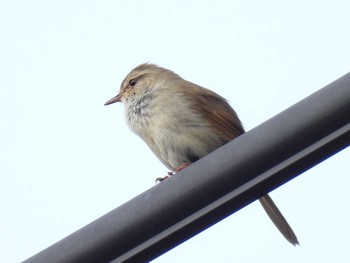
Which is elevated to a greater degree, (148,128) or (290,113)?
(148,128)

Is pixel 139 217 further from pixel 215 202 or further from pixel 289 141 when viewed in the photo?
pixel 289 141

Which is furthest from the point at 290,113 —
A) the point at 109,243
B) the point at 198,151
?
the point at 198,151

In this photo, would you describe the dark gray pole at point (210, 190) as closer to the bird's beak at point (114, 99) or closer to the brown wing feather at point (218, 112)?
the brown wing feather at point (218, 112)

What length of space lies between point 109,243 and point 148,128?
354 cm

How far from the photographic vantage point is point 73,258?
3.40 m

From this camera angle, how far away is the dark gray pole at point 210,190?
132 inches

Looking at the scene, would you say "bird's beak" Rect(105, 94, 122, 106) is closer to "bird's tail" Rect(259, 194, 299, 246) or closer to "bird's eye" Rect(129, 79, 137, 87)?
"bird's eye" Rect(129, 79, 137, 87)

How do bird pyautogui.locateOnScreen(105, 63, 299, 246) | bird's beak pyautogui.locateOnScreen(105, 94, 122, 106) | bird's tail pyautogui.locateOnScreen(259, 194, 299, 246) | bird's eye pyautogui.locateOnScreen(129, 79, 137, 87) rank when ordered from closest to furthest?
1. bird's tail pyautogui.locateOnScreen(259, 194, 299, 246)
2. bird pyautogui.locateOnScreen(105, 63, 299, 246)
3. bird's eye pyautogui.locateOnScreen(129, 79, 137, 87)
4. bird's beak pyautogui.locateOnScreen(105, 94, 122, 106)

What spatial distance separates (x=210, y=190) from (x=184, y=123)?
3.40 m

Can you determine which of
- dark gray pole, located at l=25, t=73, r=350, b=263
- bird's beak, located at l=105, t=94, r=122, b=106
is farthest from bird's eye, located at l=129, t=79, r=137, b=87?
dark gray pole, located at l=25, t=73, r=350, b=263

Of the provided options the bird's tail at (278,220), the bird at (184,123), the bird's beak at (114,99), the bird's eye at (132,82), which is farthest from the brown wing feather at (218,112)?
the bird's beak at (114,99)

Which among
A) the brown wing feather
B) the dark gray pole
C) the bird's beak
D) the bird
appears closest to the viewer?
the dark gray pole

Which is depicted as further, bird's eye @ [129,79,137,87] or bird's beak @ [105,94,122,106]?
bird's beak @ [105,94,122,106]

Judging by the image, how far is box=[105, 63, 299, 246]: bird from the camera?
22.2 feet
